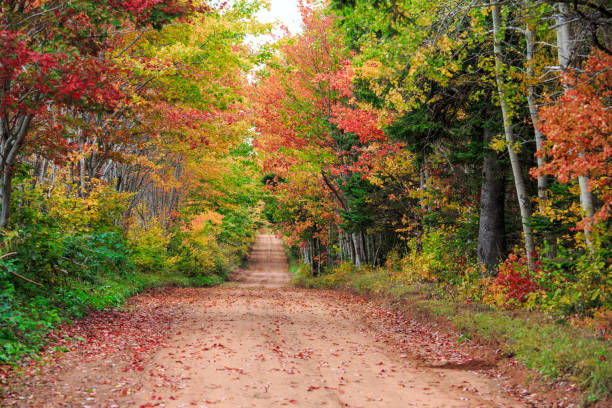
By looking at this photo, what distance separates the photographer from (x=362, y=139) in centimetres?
1847

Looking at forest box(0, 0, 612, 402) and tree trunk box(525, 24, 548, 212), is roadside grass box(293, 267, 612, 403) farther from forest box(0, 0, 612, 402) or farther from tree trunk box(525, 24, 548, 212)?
tree trunk box(525, 24, 548, 212)

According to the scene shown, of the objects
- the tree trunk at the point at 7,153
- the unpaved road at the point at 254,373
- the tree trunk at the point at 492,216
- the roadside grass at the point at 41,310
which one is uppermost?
the tree trunk at the point at 7,153

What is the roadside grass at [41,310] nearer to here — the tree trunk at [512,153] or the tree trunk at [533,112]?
the tree trunk at [533,112]

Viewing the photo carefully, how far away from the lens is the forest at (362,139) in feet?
23.9

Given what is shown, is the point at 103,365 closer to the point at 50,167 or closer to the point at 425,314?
the point at 425,314

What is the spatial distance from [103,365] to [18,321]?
1.41m

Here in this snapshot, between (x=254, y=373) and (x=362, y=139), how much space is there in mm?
12957

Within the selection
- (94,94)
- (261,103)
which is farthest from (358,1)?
(261,103)

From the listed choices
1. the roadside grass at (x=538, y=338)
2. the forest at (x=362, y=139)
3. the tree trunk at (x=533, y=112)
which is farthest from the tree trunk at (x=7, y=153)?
the tree trunk at (x=533, y=112)

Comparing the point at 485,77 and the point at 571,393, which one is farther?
the point at 485,77

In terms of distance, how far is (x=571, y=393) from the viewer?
224 inches

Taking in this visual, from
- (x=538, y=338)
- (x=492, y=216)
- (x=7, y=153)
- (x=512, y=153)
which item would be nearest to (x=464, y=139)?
(x=492, y=216)

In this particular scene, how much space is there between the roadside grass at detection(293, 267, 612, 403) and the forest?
41mm

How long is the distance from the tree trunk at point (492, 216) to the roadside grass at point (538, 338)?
156 centimetres
